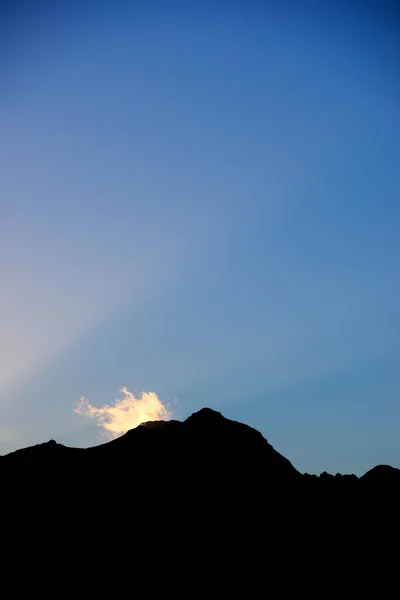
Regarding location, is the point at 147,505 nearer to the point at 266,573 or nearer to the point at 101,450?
the point at 101,450

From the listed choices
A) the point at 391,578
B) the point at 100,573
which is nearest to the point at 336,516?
the point at 391,578

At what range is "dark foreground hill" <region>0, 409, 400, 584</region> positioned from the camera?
3025 centimetres

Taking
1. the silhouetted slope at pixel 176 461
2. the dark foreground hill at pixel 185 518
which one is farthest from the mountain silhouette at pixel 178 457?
the dark foreground hill at pixel 185 518

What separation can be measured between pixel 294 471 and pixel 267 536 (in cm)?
1058

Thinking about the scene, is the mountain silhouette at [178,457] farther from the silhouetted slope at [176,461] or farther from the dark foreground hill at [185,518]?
the dark foreground hill at [185,518]

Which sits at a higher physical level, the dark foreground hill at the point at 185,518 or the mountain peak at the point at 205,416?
the mountain peak at the point at 205,416

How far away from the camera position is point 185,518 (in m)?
34.4

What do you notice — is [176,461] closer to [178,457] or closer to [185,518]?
[178,457]

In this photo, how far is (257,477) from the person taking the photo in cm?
4038

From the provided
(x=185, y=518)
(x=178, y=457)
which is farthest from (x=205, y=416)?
(x=185, y=518)

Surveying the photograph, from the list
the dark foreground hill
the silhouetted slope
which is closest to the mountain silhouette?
the silhouetted slope

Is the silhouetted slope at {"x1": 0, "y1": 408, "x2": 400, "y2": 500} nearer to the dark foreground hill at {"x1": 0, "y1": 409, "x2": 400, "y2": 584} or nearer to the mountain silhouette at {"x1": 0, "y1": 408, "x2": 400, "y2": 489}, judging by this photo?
the mountain silhouette at {"x1": 0, "y1": 408, "x2": 400, "y2": 489}

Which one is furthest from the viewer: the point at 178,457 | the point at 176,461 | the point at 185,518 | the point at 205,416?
the point at 205,416

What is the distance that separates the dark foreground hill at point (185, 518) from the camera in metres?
30.2
